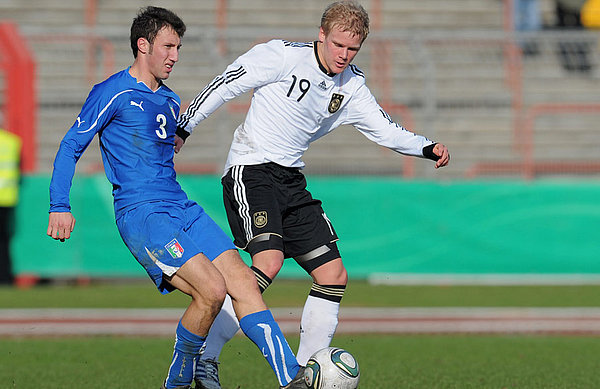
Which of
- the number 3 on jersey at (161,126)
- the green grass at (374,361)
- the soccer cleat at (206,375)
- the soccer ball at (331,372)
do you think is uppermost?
the number 3 on jersey at (161,126)

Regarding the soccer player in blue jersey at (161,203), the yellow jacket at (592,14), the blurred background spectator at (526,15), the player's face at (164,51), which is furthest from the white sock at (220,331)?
the yellow jacket at (592,14)

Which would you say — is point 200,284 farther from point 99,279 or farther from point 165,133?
point 99,279

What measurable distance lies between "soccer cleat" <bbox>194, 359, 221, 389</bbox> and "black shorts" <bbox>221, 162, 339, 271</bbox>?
2.32ft

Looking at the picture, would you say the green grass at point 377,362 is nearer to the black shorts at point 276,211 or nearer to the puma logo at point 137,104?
the black shorts at point 276,211

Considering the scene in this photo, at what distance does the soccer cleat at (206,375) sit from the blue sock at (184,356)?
0.27 meters

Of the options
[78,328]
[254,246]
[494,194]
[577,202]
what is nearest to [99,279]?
[78,328]

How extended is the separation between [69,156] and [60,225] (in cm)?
40

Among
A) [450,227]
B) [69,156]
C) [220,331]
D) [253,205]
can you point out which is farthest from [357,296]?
[69,156]

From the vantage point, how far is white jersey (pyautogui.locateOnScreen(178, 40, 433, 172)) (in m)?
6.16

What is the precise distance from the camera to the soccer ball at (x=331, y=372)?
17.4 feet

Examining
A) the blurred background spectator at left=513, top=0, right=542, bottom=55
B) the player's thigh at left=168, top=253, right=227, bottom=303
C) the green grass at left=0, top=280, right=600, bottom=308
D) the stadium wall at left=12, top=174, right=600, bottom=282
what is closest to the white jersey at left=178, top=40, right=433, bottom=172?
the player's thigh at left=168, top=253, right=227, bottom=303

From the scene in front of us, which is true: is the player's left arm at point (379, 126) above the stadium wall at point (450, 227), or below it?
above

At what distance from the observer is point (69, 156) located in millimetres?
5473

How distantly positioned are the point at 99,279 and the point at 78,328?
4.59m
